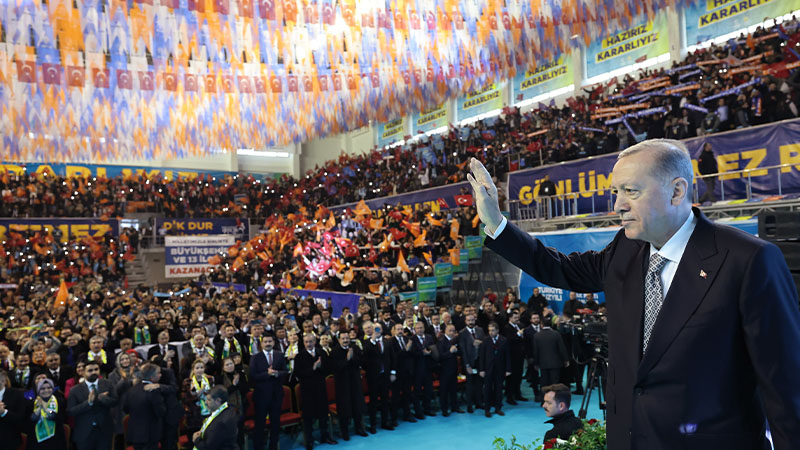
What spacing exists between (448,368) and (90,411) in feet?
17.6

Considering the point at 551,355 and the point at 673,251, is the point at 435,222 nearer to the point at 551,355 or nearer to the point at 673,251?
the point at 551,355

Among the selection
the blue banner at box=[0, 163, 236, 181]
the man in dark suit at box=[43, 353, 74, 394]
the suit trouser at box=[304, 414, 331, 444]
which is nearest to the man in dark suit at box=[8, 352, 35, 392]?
Answer: the man in dark suit at box=[43, 353, 74, 394]

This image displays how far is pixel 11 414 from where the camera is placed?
6.12 m

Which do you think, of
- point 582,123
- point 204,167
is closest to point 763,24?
point 582,123

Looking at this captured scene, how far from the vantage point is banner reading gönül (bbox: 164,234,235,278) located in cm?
2656

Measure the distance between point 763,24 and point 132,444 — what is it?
17969 millimetres

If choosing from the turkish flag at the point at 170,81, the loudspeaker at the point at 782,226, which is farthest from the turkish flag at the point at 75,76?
the loudspeaker at the point at 782,226

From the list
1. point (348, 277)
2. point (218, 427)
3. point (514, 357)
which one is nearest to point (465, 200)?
point (348, 277)

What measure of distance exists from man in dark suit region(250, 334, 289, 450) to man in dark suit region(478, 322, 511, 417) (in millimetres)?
3468

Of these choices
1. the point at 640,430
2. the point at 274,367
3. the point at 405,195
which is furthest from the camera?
the point at 405,195

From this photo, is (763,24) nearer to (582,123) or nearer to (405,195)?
(582,123)

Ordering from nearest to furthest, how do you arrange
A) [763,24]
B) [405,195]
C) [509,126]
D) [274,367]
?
1. [274,367]
2. [763,24]
3. [509,126]
4. [405,195]

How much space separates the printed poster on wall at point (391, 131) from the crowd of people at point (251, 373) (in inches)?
841

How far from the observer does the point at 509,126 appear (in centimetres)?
2188
